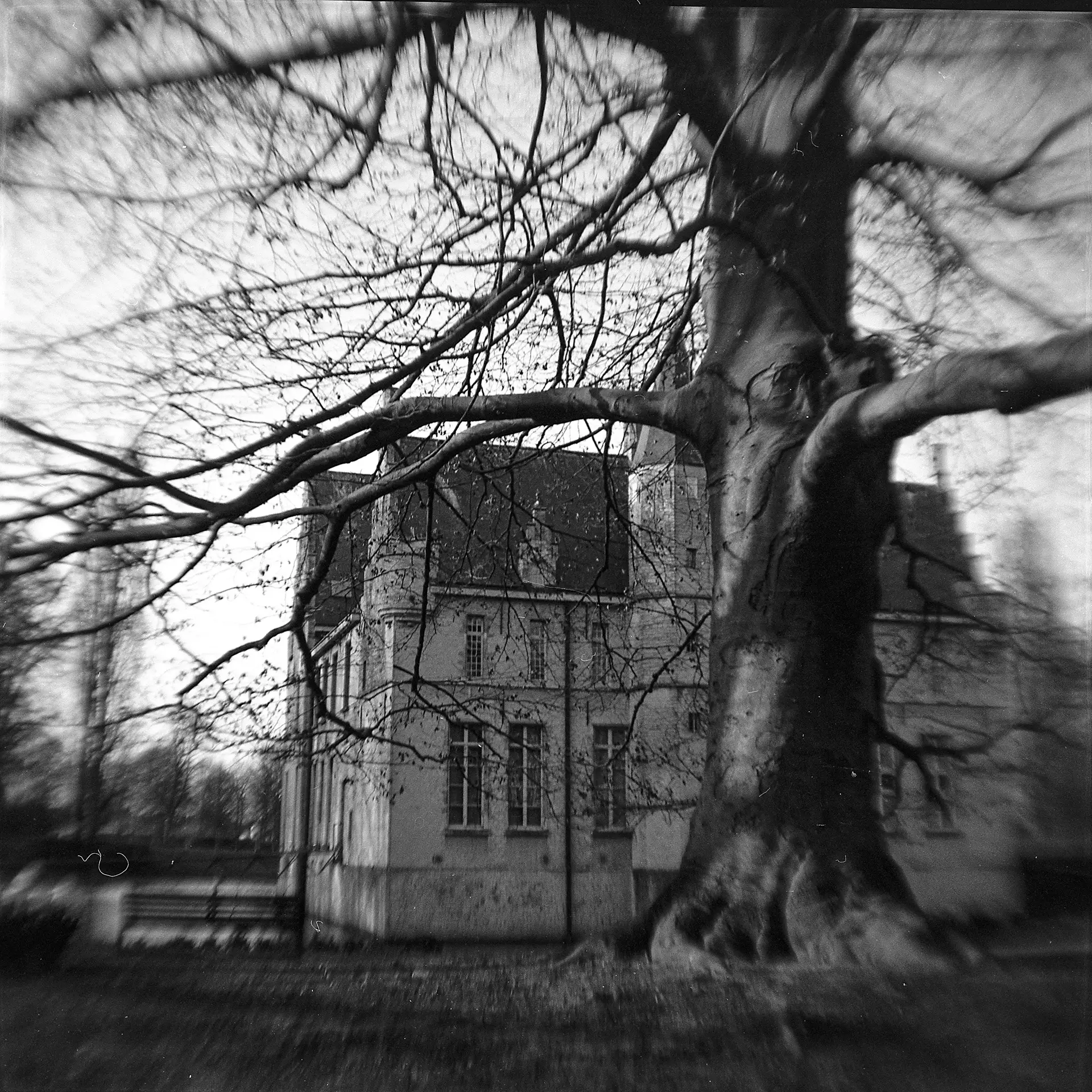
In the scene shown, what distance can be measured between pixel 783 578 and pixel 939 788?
704 millimetres

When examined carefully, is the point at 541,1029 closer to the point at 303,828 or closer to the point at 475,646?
the point at 303,828

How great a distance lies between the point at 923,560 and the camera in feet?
8.50

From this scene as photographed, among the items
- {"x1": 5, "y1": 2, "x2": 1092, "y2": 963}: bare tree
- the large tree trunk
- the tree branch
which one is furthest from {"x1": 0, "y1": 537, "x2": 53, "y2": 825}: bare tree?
the tree branch

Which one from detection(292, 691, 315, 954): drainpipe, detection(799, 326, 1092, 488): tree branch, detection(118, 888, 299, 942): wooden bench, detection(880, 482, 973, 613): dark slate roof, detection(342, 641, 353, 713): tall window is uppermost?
detection(799, 326, 1092, 488): tree branch

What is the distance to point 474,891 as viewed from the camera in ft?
7.89

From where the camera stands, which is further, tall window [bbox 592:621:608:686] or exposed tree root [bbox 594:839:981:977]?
tall window [bbox 592:621:608:686]

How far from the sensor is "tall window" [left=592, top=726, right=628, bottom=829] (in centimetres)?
249

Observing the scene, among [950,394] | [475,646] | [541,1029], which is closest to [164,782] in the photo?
[475,646]

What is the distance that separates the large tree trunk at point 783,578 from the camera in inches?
89.6

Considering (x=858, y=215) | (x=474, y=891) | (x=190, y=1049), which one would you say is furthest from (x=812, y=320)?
(x=190, y=1049)

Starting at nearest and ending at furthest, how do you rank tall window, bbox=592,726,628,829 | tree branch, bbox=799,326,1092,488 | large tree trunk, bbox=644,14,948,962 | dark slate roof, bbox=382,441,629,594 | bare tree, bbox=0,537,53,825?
tree branch, bbox=799,326,1092,488, large tree trunk, bbox=644,14,948,962, tall window, bbox=592,726,628,829, bare tree, bbox=0,537,53,825, dark slate roof, bbox=382,441,629,594

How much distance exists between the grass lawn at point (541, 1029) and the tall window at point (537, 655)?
795 mm

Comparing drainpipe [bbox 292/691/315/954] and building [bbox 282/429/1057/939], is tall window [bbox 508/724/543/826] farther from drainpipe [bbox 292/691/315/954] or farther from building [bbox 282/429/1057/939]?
drainpipe [bbox 292/691/315/954]

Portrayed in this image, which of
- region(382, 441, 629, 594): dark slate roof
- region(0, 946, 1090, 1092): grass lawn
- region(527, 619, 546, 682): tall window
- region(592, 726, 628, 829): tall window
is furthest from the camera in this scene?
region(382, 441, 629, 594): dark slate roof
